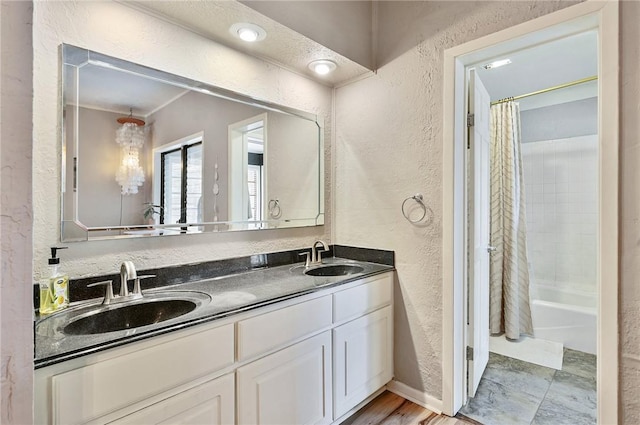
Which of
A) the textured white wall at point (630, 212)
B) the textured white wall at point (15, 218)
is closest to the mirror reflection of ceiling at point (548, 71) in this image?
the textured white wall at point (630, 212)

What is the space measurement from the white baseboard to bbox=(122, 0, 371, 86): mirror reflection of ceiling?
2039mm

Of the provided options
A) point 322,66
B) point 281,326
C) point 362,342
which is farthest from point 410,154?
point 281,326

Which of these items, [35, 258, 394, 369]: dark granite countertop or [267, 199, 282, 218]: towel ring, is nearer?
[35, 258, 394, 369]: dark granite countertop

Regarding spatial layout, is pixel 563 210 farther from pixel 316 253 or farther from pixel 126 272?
pixel 126 272

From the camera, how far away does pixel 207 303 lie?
4.35 ft

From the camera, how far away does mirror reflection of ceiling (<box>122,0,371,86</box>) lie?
1.50m

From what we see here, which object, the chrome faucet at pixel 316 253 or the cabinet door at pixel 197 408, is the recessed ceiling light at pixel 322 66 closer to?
the chrome faucet at pixel 316 253

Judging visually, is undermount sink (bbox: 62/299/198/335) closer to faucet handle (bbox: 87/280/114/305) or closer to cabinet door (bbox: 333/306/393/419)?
faucet handle (bbox: 87/280/114/305)

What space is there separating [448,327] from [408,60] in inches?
62.7

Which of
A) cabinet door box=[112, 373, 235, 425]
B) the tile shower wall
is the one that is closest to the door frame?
cabinet door box=[112, 373, 235, 425]

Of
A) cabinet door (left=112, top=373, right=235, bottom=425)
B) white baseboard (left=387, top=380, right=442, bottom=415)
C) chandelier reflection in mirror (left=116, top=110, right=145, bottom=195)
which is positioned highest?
chandelier reflection in mirror (left=116, top=110, right=145, bottom=195)

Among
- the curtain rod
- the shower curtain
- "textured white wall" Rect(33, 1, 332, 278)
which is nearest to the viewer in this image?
"textured white wall" Rect(33, 1, 332, 278)

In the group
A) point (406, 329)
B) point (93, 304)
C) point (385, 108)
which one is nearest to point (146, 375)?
point (93, 304)

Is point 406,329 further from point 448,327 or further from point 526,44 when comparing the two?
point 526,44
